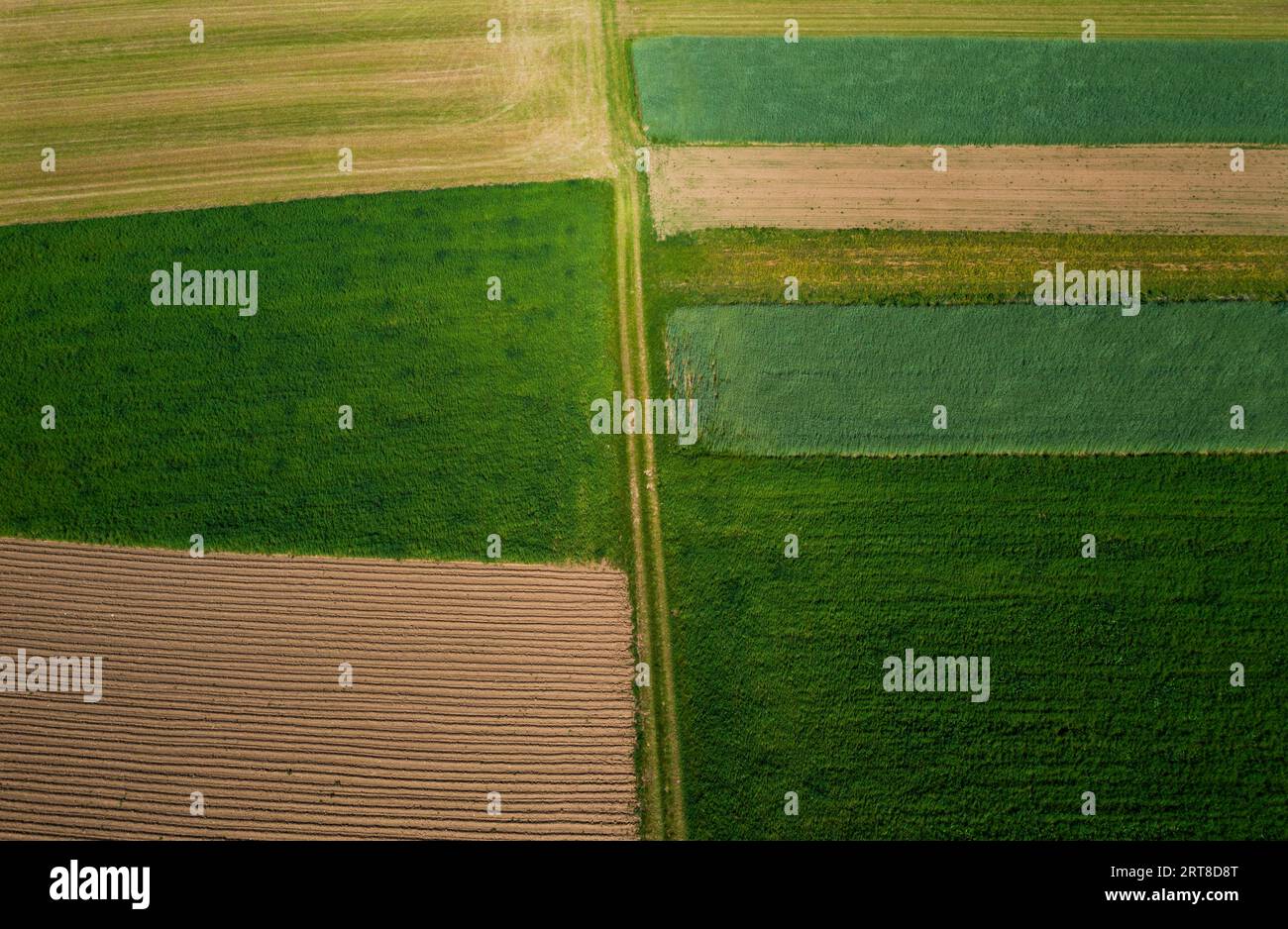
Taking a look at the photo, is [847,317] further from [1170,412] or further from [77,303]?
[77,303]

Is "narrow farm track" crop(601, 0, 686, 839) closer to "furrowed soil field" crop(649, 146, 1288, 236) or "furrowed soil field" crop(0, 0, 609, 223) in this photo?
"furrowed soil field" crop(649, 146, 1288, 236)

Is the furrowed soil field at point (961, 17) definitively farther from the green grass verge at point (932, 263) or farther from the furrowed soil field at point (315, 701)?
the furrowed soil field at point (315, 701)

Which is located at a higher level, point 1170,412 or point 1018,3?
point 1018,3

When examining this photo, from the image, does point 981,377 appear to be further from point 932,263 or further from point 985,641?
point 985,641

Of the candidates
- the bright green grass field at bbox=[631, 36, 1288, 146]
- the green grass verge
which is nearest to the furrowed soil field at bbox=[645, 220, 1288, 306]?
the green grass verge

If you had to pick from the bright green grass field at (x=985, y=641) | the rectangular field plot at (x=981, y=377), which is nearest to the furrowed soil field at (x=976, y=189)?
the rectangular field plot at (x=981, y=377)

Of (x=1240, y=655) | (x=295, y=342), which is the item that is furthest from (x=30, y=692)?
(x=1240, y=655)
